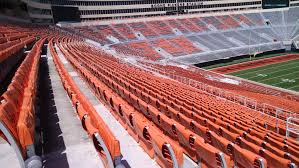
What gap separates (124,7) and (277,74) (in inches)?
1030

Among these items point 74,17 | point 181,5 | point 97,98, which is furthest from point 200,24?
point 97,98

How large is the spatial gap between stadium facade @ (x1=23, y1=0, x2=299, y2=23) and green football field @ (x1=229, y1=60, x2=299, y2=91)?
19912 millimetres

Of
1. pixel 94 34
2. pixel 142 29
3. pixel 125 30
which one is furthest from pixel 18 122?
pixel 142 29

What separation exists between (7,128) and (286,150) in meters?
3.69

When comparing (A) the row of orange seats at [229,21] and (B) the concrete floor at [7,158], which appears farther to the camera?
(A) the row of orange seats at [229,21]

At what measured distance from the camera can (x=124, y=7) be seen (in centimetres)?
4941

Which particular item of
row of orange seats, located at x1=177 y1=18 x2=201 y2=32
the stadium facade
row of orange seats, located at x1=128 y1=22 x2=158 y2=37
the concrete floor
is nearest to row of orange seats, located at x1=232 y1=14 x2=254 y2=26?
the stadium facade

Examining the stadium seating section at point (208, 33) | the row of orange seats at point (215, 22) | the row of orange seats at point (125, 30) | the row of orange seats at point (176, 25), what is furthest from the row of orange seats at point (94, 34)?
the row of orange seats at point (215, 22)

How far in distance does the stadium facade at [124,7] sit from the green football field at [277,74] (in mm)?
19912

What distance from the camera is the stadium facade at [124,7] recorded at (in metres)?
42.1

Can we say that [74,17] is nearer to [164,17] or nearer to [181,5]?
[164,17]

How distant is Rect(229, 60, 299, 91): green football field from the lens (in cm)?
2889

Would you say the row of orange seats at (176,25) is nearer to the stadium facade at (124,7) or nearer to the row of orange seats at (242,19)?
the stadium facade at (124,7)

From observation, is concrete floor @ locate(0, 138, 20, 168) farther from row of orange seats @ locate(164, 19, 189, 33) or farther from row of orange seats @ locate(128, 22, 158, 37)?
row of orange seats @ locate(164, 19, 189, 33)
